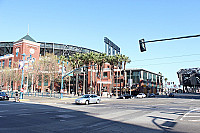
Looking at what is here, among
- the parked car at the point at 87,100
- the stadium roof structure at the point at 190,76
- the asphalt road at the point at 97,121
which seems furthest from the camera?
the stadium roof structure at the point at 190,76

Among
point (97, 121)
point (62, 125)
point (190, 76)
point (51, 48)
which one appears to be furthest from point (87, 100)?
point (190, 76)

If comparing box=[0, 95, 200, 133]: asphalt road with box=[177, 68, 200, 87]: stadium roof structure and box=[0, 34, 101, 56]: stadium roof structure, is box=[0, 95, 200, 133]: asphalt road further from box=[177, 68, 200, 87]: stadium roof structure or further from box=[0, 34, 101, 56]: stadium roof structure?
box=[177, 68, 200, 87]: stadium roof structure

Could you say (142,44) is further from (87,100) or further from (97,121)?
(87,100)

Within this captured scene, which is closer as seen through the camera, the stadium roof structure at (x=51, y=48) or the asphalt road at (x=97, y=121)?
the asphalt road at (x=97, y=121)

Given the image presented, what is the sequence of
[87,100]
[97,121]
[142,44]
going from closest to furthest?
[97,121], [142,44], [87,100]

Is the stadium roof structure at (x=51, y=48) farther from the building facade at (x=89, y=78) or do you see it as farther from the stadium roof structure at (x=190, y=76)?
the stadium roof structure at (x=190, y=76)

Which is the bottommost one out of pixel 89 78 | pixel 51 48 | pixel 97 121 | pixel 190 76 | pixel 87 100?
pixel 87 100

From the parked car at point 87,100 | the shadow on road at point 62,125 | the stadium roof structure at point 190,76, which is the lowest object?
the parked car at point 87,100

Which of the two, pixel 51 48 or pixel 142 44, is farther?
pixel 51 48

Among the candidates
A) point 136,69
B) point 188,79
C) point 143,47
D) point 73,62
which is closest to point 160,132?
point 143,47

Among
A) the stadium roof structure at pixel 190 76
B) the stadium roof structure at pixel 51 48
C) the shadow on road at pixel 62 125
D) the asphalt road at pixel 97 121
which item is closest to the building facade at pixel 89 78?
the stadium roof structure at pixel 51 48

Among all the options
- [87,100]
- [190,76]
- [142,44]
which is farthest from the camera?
[190,76]

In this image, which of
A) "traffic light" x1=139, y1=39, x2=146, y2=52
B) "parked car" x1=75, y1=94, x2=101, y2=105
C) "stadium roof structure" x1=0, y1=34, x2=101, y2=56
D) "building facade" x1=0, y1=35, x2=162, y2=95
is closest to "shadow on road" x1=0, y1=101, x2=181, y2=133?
"traffic light" x1=139, y1=39, x2=146, y2=52

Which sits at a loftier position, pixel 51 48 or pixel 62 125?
pixel 51 48
